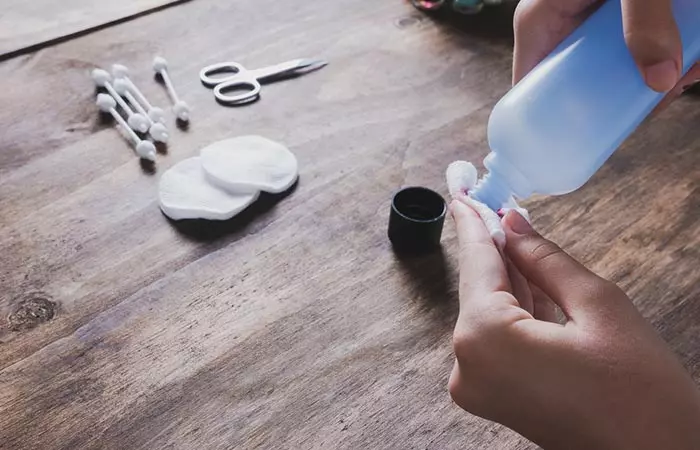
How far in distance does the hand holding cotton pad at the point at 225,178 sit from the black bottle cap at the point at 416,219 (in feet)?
0.38

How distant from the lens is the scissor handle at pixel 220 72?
842 mm

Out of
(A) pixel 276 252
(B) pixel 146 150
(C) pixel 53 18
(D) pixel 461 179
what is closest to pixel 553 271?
(D) pixel 461 179

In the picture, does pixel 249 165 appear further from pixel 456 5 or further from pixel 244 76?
pixel 456 5

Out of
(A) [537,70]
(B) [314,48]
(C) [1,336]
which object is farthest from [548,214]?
(C) [1,336]

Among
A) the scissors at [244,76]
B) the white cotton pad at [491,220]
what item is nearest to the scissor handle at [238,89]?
the scissors at [244,76]

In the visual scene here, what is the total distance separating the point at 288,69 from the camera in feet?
2.84

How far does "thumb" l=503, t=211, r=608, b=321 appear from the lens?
424mm

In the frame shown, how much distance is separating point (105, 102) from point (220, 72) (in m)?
0.14

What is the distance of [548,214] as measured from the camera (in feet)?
2.31

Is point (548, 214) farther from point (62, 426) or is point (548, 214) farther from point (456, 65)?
point (62, 426)

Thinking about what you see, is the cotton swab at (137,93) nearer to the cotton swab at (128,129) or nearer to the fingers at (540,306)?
the cotton swab at (128,129)

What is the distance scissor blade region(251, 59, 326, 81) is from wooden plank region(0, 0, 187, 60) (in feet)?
0.69

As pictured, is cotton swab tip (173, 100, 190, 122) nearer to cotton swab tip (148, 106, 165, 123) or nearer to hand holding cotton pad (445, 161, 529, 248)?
cotton swab tip (148, 106, 165, 123)

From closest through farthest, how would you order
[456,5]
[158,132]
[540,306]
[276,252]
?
[540,306] → [276,252] → [158,132] → [456,5]
